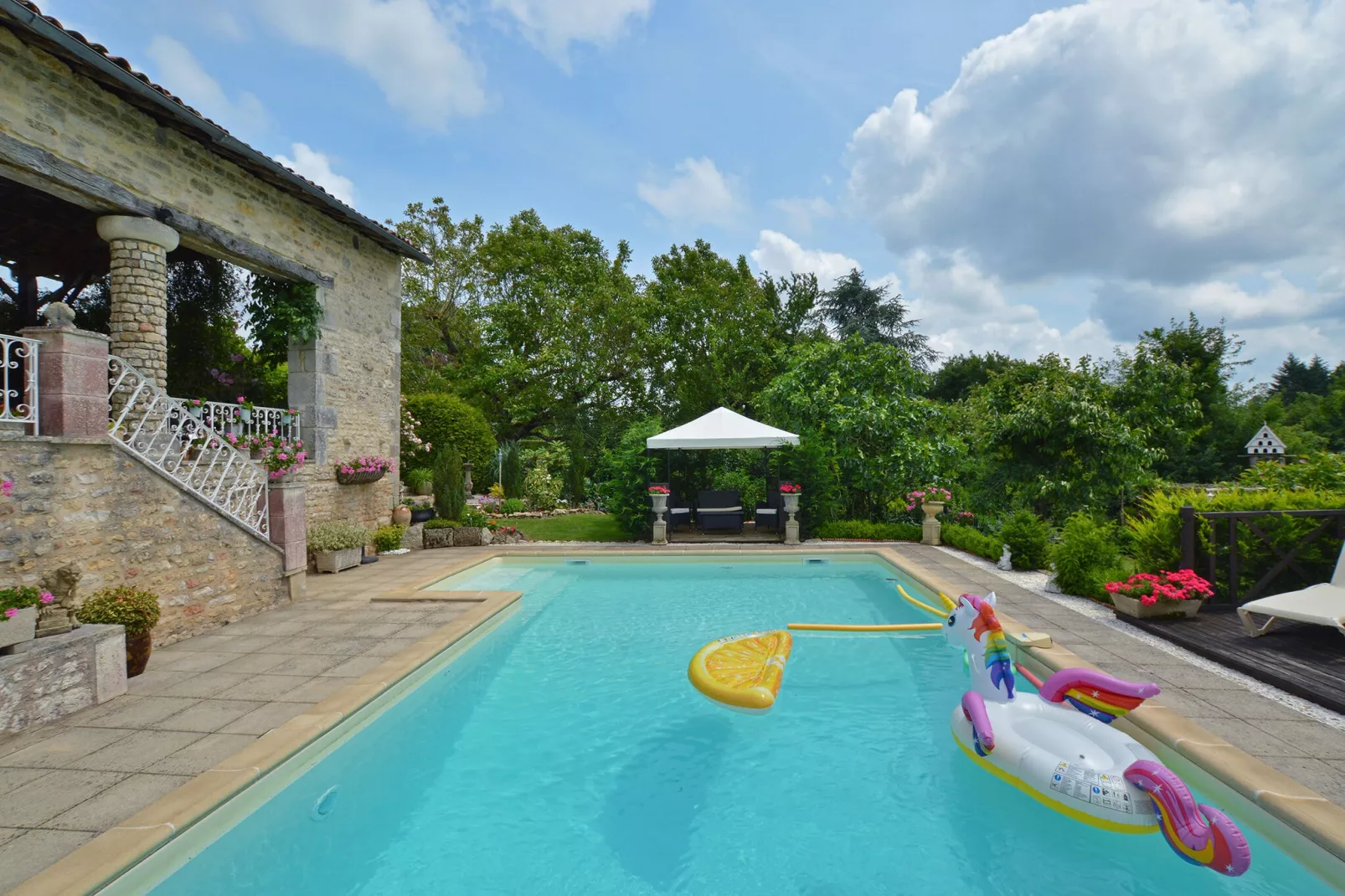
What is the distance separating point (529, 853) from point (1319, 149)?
35.2 feet

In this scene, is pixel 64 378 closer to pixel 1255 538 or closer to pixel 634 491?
pixel 634 491

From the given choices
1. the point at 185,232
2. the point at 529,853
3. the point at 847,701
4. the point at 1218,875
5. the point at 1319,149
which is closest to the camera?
the point at 1218,875

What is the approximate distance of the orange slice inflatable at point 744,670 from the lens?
14.5 ft

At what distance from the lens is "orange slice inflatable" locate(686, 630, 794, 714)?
443 centimetres

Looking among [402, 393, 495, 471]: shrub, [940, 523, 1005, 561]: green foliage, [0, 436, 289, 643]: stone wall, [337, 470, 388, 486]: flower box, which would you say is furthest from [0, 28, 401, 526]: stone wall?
[940, 523, 1005, 561]: green foliage

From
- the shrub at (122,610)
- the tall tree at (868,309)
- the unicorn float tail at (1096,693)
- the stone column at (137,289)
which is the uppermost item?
the tall tree at (868,309)

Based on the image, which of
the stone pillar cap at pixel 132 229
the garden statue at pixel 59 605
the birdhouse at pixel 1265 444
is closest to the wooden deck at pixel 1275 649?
the garden statue at pixel 59 605

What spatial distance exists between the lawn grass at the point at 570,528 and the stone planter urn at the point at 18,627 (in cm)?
973

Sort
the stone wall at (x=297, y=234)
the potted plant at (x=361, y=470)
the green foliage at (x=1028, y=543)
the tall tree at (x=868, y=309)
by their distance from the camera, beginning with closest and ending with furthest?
the stone wall at (x=297, y=234) → the green foliage at (x=1028, y=543) → the potted plant at (x=361, y=470) → the tall tree at (x=868, y=309)

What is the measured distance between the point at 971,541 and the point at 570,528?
8765mm

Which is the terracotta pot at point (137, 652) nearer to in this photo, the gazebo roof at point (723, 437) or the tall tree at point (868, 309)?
the gazebo roof at point (723, 437)

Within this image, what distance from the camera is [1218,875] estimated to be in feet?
10.2

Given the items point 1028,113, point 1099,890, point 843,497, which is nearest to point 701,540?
point 843,497

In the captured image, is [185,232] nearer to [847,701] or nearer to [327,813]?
[327,813]
